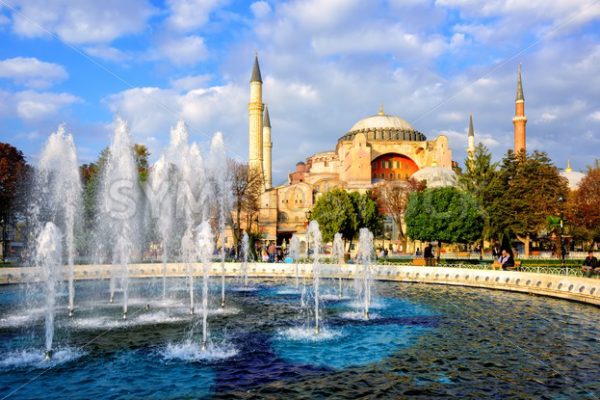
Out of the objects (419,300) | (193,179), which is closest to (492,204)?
(419,300)

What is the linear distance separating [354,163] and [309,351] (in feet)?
152

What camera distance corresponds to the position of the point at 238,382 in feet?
22.1

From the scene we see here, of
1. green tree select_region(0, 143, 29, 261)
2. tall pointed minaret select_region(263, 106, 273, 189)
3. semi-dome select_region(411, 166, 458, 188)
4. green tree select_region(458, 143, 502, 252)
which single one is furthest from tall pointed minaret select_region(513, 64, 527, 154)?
green tree select_region(0, 143, 29, 261)

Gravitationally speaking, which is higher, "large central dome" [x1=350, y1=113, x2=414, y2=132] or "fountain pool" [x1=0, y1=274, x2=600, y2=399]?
"large central dome" [x1=350, y1=113, x2=414, y2=132]

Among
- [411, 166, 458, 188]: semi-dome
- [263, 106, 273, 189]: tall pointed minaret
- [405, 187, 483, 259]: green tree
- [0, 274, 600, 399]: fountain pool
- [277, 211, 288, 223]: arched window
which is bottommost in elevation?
[0, 274, 600, 399]: fountain pool

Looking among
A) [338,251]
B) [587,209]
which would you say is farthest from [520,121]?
[338,251]

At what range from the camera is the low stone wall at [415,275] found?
45.3 feet

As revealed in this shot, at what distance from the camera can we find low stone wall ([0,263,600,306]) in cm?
1382

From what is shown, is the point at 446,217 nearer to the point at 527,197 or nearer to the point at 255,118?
the point at 527,197

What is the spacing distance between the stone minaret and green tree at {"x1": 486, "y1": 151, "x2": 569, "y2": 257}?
944 inches

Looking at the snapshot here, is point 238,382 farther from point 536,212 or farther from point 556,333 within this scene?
point 536,212

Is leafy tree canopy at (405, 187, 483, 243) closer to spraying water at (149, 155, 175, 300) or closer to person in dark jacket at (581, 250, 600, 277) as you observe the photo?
person in dark jacket at (581, 250, 600, 277)

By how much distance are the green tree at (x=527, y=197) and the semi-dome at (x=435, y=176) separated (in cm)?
1744

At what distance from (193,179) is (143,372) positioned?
22.8 metres
